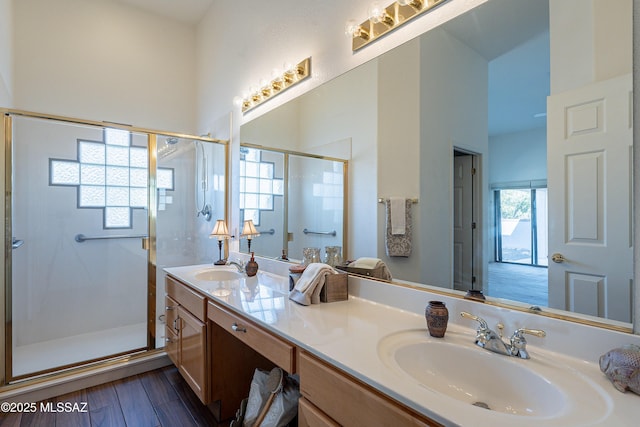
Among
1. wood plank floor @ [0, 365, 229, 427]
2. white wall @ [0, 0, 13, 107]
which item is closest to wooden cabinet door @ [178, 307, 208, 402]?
wood plank floor @ [0, 365, 229, 427]

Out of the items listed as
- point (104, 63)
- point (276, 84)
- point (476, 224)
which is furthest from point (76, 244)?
point (476, 224)

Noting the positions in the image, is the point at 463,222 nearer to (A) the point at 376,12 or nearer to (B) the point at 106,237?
(A) the point at 376,12

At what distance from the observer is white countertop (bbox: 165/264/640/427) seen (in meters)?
0.64

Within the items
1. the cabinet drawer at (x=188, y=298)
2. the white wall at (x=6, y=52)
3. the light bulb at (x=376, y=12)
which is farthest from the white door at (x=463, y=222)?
the white wall at (x=6, y=52)

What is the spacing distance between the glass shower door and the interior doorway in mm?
2592

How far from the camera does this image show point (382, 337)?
1.03m

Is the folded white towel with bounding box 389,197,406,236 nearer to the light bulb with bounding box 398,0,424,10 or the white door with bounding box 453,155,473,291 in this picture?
the white door with bounding box 453,155,473,291

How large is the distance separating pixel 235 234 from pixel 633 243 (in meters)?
2.47

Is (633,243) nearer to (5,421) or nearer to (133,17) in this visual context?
(5,421)

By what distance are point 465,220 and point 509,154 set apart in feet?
0.94

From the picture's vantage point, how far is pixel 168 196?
3031mm

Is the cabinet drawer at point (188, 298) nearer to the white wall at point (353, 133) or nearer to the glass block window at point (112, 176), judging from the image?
the white wall at point (353, 133)

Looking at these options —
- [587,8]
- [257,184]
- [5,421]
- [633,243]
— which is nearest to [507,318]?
[633,243]

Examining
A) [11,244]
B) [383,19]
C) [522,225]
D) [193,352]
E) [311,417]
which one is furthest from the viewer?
[11,244]
